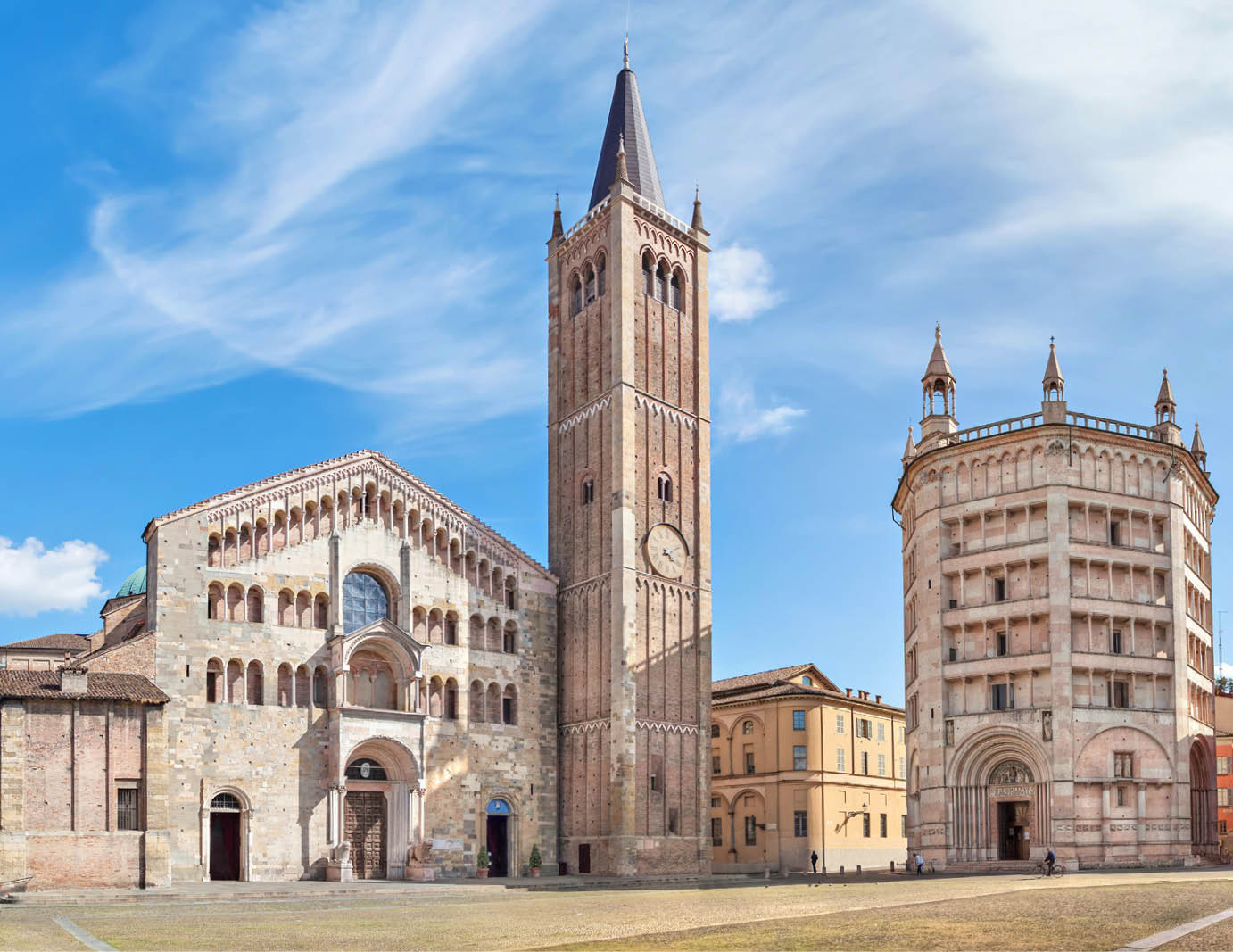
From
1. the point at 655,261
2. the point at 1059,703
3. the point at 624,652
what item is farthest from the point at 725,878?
the point at 655,261

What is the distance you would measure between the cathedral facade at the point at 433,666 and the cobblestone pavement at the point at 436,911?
158 inches

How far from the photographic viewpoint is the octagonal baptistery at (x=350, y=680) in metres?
45.7

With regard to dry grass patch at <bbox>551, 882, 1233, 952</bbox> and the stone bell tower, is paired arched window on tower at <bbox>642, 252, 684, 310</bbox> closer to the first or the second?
the stone bell tower

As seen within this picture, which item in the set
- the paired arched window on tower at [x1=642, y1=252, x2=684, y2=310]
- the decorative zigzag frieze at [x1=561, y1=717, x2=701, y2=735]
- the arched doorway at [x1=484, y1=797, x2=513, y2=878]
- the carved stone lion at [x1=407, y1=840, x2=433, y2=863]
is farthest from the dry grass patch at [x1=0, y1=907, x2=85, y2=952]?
the paired arched window on tower at [x1=642, y1=252, x2=684, y2=310]

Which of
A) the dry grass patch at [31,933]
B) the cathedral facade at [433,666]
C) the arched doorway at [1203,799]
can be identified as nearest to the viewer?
the dry grass patch at [31,933]

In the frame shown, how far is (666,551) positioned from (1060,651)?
16.9m

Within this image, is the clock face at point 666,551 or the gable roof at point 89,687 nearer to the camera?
the gable roof at point 89,687

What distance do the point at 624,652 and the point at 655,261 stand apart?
1878cm

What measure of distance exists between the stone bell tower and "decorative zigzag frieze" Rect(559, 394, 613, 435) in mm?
84

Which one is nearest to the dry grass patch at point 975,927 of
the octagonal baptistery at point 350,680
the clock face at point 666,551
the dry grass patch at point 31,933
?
the dry grass patch at point 31,933

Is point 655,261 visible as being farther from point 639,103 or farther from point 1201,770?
point 1201,770

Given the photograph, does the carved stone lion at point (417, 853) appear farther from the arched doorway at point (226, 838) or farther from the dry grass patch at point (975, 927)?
the dry grass patch at point (975, 927)

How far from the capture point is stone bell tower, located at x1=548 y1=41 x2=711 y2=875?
5291 centimetres

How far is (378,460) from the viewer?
52.8 m
